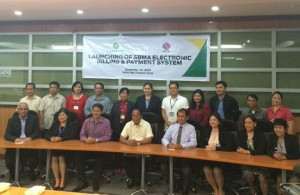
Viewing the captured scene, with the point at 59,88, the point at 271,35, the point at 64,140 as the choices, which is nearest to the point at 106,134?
the point at 64,140

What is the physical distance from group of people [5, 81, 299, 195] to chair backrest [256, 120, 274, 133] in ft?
0.77

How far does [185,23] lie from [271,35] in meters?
1.59

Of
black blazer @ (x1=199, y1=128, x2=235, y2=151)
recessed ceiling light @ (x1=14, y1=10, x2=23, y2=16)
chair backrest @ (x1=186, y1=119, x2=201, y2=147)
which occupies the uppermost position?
recessed ceiling light @ (x1=14, y1=10, x2=23, y2=16)

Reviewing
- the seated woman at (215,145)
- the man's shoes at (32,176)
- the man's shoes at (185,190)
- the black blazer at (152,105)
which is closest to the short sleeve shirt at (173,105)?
the black blazer at (152,105)

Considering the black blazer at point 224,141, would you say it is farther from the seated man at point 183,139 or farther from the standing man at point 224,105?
the standing man at point 224,105

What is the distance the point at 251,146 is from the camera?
379cm

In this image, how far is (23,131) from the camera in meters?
4.69

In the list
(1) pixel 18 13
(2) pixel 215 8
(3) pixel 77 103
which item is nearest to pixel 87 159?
(3) pixel 77 103

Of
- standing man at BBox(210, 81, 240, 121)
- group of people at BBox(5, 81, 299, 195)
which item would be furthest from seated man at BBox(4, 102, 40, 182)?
standing man at BBox(210, 81, 240, 121)

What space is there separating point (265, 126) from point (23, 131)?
384cm

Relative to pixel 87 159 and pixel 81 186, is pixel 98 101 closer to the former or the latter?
pixel 87 159

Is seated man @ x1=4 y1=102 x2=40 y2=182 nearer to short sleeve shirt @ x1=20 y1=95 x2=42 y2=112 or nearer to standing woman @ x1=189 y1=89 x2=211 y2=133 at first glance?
short sleeve shirt @ x1=20 y1=95 x2=42 y2=112

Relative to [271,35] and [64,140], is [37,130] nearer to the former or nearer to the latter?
[64,140]

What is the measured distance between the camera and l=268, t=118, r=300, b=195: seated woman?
350 cm
